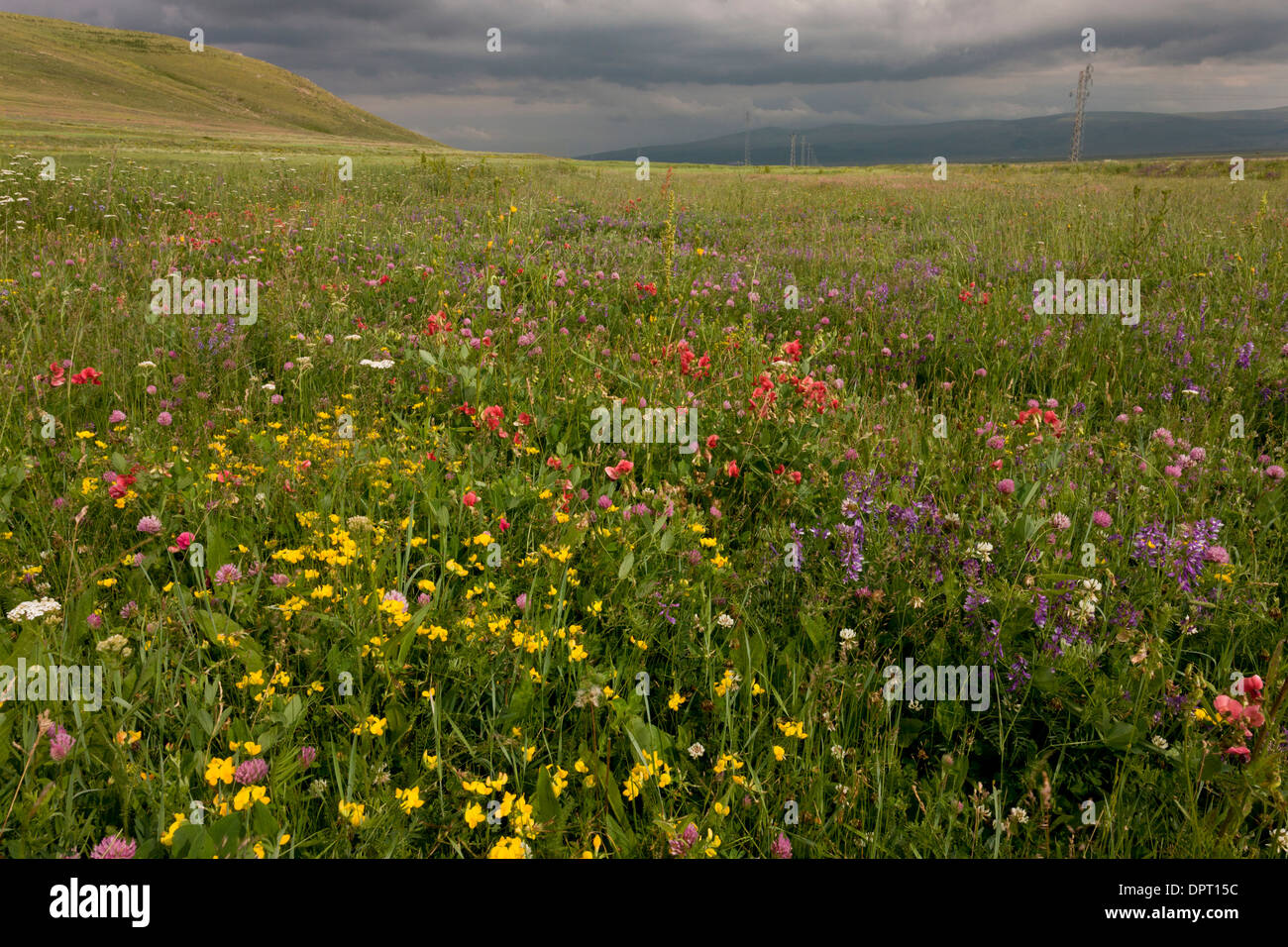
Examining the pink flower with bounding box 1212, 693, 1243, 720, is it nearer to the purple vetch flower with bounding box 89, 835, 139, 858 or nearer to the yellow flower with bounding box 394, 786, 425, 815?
the yellow flower with bounding box 394, 786, 425, 815

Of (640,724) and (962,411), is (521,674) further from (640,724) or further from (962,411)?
(962,411)

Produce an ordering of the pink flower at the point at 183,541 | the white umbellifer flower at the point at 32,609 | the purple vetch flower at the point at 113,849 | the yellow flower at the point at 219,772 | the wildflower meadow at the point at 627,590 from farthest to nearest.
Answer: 1. the pink flower at the point at 183,541
2. the white umbellifer flower at the point at 32,609
3. the wildflower meadow at the point at 627,590
4. the yellow flower at the point at 219,772
5. the purple vetch flower at the point at 113,849

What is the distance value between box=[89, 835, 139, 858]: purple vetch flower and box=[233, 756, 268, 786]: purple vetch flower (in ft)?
0.78

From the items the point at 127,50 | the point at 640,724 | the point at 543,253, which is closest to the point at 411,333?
the point at 543,253

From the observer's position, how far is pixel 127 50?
471 ft

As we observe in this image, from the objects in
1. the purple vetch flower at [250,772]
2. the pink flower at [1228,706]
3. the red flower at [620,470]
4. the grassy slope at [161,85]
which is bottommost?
the purple vetch flower at [250,772]

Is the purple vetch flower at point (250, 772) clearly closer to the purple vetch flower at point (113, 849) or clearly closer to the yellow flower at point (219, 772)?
the yellow flower at point (219, 772)

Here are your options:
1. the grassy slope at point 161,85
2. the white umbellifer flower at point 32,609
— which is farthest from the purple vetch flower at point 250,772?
the grassy slope at point 161,85

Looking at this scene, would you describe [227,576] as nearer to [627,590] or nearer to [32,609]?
[32,609]

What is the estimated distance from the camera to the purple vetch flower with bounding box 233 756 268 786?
1758 mm

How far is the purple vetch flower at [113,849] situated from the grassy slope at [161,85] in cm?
9078

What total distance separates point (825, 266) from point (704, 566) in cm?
663

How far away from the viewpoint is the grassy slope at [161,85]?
3617 inches

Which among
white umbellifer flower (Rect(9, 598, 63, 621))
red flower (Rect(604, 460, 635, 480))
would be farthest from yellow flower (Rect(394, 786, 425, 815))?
red flower (Rect(604, 460, 635, 480))
